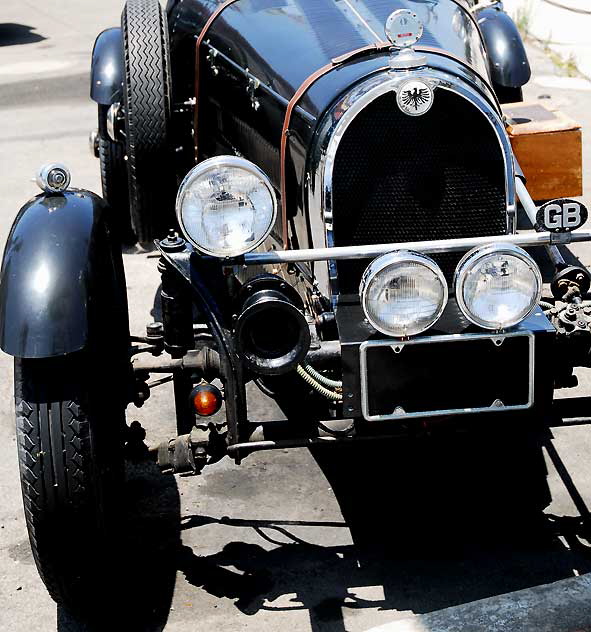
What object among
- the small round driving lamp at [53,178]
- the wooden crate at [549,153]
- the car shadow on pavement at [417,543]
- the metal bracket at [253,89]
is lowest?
the car shadow on pavement at [417,543]

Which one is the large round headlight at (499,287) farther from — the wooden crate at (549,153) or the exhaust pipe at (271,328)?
the wooden crate at (549,153)

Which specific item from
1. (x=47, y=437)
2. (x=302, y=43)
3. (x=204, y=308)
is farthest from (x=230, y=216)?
(x=302, y=43)

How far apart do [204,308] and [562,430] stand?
1937 mm

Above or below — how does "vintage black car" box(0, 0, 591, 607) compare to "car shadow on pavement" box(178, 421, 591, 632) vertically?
above

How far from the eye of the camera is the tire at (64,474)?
3041 millimetres

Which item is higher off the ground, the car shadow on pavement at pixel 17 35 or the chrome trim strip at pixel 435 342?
the car shadow on pavement at pixel 17 35

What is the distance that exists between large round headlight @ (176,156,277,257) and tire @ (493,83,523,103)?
2644 millimetres

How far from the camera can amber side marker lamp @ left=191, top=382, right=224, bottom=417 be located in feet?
10.5

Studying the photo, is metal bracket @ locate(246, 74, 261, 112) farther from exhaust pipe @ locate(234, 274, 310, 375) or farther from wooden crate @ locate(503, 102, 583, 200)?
wooden crate @ locate(503, 102, 583, 200)

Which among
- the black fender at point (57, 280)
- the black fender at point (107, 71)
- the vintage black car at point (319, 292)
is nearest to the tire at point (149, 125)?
the black fender at point (107, 71)

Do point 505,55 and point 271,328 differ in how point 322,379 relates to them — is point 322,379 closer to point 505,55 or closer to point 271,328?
point 271,328

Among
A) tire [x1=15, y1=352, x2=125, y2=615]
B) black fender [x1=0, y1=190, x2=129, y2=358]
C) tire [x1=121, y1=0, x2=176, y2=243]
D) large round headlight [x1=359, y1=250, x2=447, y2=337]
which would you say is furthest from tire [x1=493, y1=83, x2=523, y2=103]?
tire [x1=15, y1=352, x2=125, y2=615]

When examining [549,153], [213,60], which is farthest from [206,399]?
[549,153]

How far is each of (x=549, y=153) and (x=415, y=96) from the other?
2.88m
